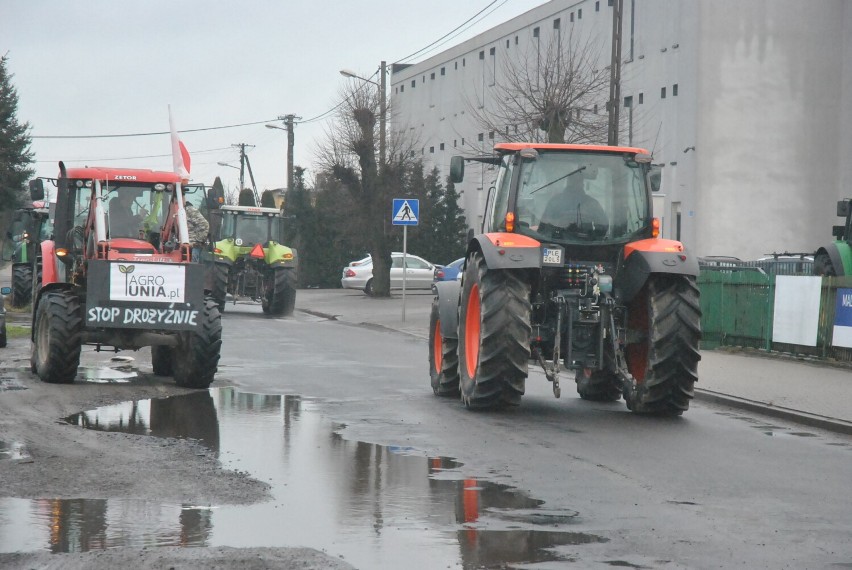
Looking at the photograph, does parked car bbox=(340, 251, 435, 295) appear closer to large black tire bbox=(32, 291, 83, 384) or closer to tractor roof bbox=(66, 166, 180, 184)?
tractor roof bbox=(66, 166, 180, 184)

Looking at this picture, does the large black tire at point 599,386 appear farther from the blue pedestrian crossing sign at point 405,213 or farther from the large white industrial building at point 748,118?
the large white industrial building at point 748,118

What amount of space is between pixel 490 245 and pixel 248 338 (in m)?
12.7

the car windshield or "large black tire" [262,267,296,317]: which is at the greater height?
the car windshield

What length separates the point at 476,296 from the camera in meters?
13.6

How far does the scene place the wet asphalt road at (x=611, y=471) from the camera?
22.7 feet

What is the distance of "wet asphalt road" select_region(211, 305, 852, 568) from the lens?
692 centimetres

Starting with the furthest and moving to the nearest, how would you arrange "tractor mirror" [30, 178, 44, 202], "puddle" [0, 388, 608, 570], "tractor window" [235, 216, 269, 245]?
"tractor window" [235, 216, 269, 245]
"tractor mirror" [30, 178, 44, 202]
"puddle" [0, 388, 608, 570]

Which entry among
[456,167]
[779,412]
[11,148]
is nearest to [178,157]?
[456,167]

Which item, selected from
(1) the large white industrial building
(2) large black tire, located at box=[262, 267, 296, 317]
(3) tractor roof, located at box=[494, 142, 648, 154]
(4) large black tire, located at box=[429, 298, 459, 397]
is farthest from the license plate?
(1) the large white industrial building

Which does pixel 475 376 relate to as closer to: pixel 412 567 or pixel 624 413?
pixel 624 413

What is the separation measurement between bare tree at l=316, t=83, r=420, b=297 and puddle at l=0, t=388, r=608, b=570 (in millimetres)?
38171

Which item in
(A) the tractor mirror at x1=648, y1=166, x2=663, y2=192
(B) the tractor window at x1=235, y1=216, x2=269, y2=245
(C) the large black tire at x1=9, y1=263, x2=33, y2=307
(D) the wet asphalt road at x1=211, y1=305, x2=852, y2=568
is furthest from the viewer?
(B) the tractor window at x1=235, y1=216, x2=269, y2=245

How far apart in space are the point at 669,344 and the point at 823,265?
1503 cm

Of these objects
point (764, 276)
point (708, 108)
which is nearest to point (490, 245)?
point (764, 276)
